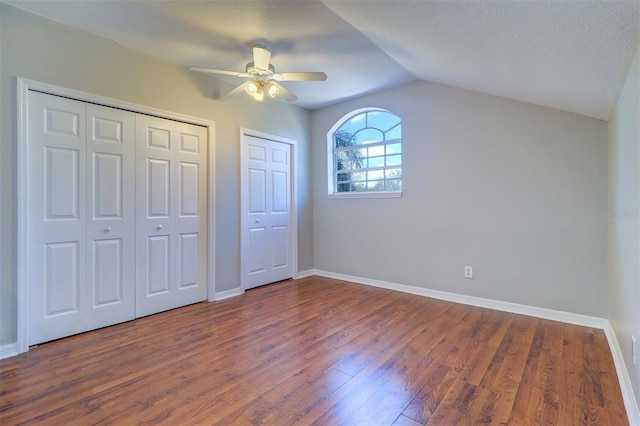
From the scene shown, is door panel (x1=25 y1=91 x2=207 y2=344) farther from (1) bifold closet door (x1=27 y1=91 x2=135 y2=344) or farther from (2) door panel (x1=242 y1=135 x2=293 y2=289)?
(2) door panel (x1=242 y1=135 x2=293 y2=289)

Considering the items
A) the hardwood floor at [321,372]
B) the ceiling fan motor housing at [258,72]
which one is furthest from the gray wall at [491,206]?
the ceiling fan motor housing at [258,72]

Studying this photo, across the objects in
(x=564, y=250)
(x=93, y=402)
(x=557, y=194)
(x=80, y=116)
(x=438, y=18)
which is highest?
(x=438, y=18)

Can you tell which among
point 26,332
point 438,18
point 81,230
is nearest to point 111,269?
point 81,230

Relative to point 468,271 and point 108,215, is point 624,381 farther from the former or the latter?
point 108,215

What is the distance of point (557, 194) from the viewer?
9.30ft

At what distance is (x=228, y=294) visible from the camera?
11.9ft

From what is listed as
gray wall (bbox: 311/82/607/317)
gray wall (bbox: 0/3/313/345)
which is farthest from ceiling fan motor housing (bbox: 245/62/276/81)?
gray wall (bbox: 311/82/607/317)

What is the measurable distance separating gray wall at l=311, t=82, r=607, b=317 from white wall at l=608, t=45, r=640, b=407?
0.79 ft

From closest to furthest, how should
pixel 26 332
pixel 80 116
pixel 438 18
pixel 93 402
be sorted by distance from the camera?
pixel 93 402 → pixel 438 18 → pixel 26 332 → pixel 80 116

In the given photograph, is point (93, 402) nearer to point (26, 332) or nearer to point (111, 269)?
point (26, 332)

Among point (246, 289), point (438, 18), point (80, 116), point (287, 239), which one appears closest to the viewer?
point (438, 18)

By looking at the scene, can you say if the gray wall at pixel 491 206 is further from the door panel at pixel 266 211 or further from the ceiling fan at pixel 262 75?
the ceiling fan at pixel 262 75

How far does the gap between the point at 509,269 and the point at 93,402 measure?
356cm

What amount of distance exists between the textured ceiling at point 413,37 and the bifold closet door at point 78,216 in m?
0.79
